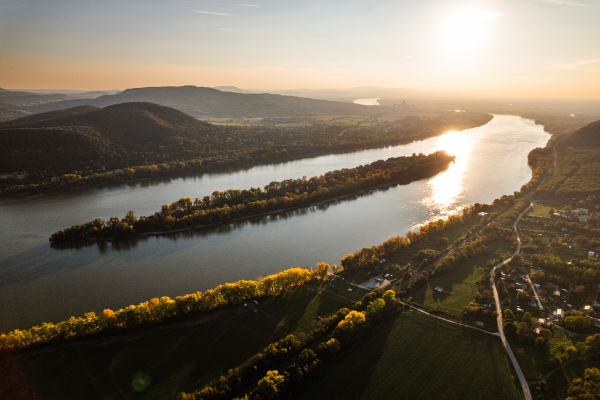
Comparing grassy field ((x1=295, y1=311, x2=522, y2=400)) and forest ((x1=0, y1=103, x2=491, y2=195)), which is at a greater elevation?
forest ((x1=0, y1=103, x2=491, y2=195))

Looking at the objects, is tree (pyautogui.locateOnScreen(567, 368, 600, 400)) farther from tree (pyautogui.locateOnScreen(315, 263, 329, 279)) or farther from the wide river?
the wide river

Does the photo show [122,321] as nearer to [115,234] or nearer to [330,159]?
[115,234]

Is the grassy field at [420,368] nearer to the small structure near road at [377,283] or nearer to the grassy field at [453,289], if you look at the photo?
the grassy field at [453,289]

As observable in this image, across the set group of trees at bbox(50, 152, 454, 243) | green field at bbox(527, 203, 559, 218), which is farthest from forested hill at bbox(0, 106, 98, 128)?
green field at bbox(527, 203, 559, 218)

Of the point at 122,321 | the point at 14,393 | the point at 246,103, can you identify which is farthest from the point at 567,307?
the point at 246,103

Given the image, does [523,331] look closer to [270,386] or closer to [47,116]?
[270,386]

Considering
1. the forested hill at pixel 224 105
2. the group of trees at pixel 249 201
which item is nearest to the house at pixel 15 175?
the group of trees at pixel 249 201
